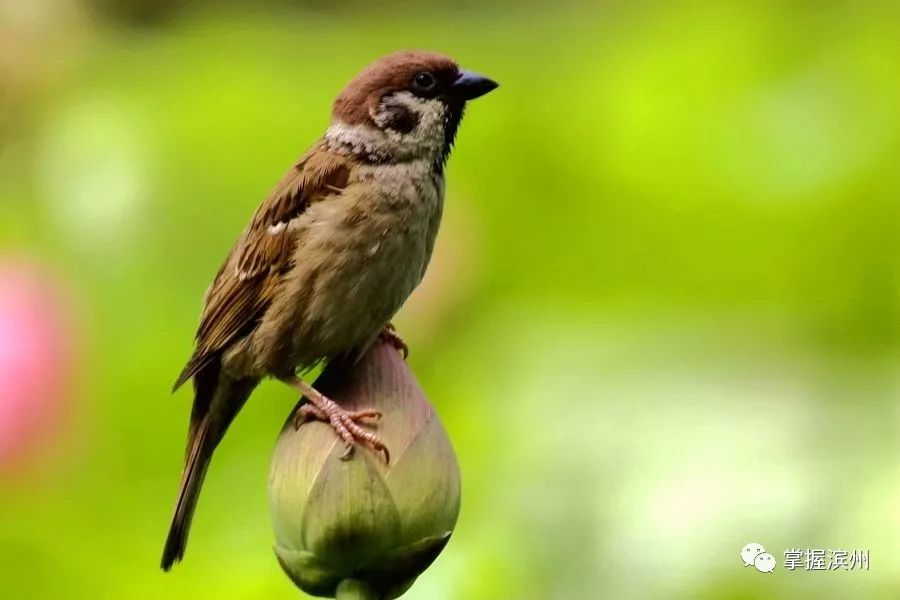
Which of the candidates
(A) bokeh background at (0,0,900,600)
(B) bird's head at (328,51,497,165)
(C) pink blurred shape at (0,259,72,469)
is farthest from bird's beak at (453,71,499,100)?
(C) pink blurred shape at (0,259,72,469)

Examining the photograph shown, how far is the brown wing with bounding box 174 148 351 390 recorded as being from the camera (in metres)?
0.81

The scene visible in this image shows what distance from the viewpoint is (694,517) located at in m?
1.22

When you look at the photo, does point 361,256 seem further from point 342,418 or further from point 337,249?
point 342,418

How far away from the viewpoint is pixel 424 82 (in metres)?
0.77

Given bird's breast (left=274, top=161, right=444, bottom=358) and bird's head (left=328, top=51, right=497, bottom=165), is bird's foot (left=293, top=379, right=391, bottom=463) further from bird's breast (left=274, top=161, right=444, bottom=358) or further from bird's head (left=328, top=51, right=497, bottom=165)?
bird's head (left=328, top=51, right=497, bottom=165)

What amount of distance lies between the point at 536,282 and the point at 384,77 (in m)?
0.58

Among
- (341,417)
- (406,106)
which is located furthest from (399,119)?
(341,417)

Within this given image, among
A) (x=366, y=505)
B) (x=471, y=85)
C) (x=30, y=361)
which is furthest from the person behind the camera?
(x=30, y=361)

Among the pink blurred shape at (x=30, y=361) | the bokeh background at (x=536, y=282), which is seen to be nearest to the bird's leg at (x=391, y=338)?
the bokeh background at (x=536, y=282)

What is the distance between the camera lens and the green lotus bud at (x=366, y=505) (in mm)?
555

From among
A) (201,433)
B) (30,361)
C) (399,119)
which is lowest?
(30,361)

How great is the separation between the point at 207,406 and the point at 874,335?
0.88m

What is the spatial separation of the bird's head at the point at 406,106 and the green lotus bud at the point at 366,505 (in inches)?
10.8

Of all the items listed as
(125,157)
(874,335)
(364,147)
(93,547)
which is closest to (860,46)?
(874,335)
